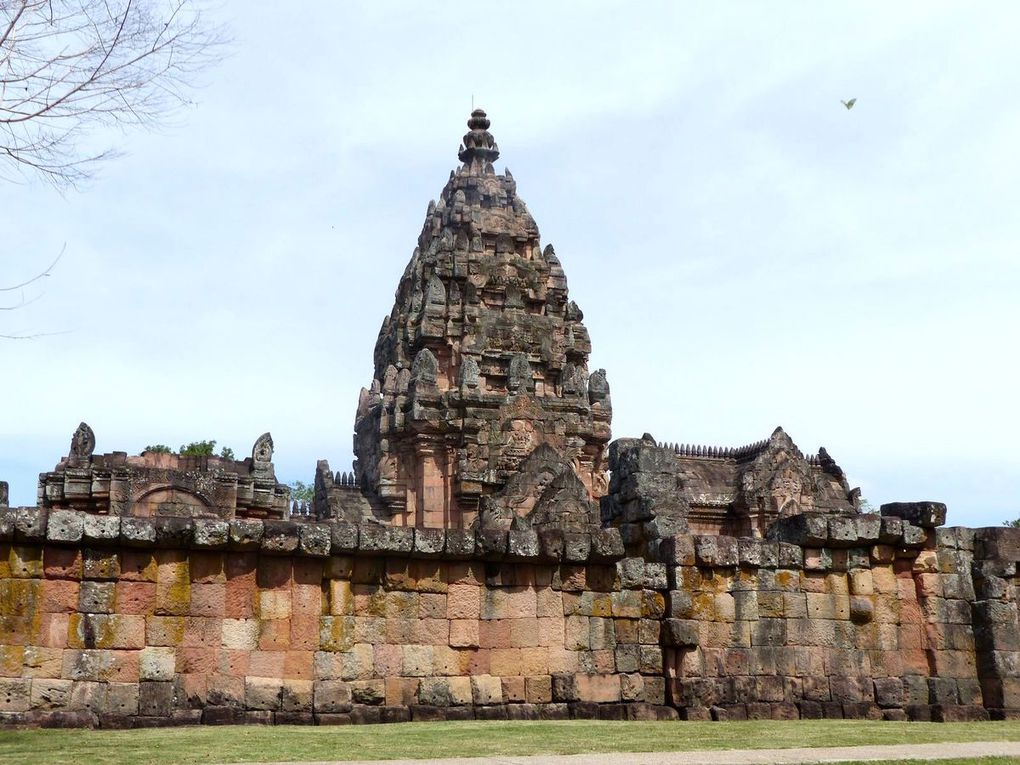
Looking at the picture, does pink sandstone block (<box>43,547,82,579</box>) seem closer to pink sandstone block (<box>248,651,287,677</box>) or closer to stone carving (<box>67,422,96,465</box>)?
pink sandstone block (<box>248,651,287,677</box>)

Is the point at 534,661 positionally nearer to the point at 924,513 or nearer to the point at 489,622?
the point at 489,622

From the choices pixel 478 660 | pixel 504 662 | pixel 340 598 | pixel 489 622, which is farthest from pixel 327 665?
pixel 504 662

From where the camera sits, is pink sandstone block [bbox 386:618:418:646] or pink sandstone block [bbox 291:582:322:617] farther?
pink sandstone block [bbox 386:618:418:646]

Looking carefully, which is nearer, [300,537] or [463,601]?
[300,537]

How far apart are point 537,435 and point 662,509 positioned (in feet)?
64.1

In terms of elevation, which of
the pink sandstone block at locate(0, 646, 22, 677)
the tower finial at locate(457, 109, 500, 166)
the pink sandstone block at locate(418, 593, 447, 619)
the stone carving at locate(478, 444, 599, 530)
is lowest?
the pink sandstone block at locate(0, 646, 22, 677)

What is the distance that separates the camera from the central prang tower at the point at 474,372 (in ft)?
109

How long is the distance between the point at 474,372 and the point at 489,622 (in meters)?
22.7

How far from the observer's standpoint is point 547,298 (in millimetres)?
37938

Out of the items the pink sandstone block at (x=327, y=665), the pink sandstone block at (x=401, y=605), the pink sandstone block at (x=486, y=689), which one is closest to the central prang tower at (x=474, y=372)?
the pink sandstone block at (x=486, y=689)

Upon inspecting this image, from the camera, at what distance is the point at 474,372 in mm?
34438

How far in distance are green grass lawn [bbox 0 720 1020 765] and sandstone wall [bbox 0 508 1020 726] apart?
616 mm

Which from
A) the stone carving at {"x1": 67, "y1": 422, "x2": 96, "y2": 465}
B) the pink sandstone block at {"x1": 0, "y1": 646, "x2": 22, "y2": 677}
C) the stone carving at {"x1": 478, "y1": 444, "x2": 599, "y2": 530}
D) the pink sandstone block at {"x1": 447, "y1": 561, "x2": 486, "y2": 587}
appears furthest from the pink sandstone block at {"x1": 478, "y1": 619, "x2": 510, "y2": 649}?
the stone carving at {"x1": 67, "y1": 422, "x2": 96, "y2": 465}

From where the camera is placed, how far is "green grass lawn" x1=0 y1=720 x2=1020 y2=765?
26.5ft
